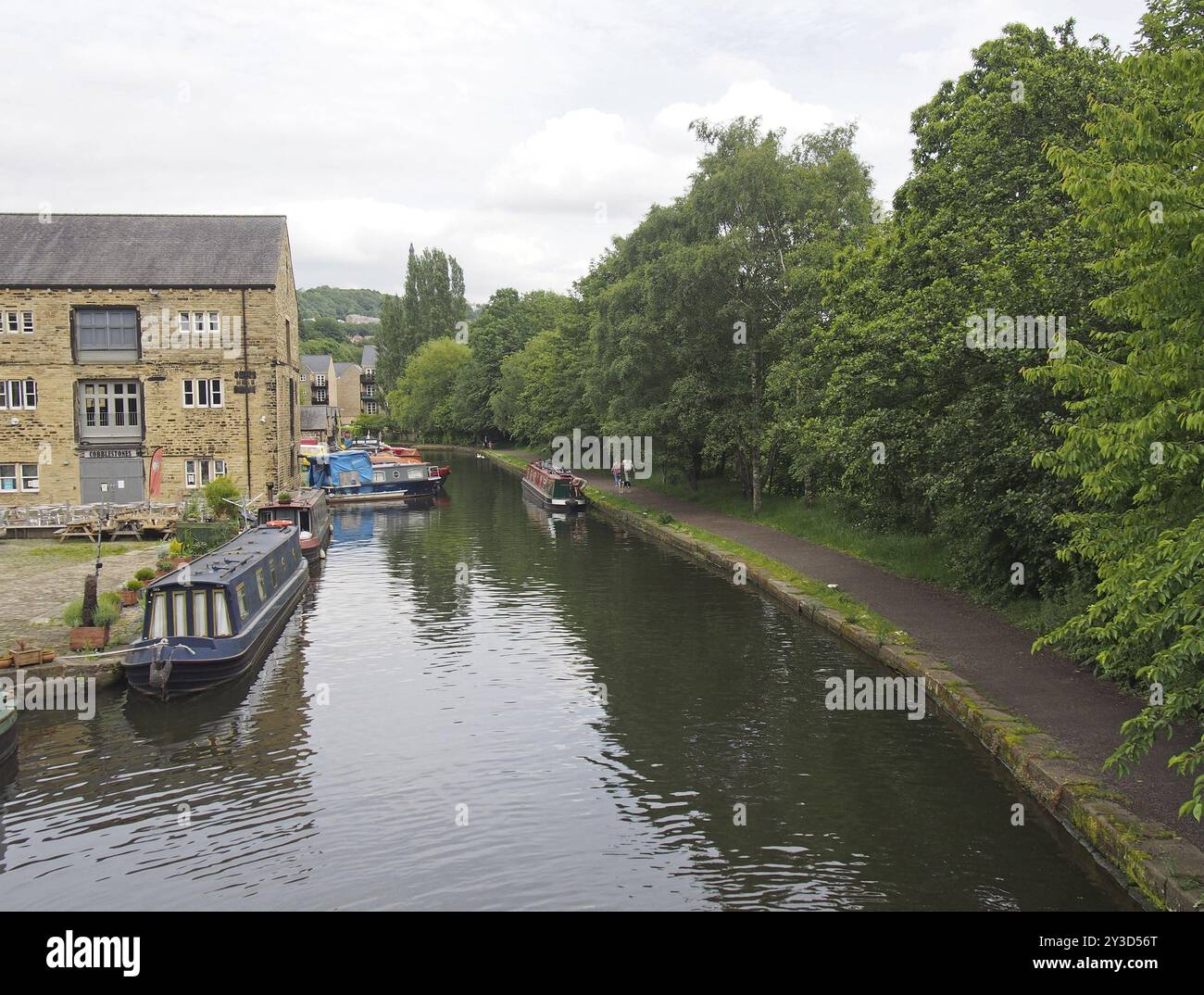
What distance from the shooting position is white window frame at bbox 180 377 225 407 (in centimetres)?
3850

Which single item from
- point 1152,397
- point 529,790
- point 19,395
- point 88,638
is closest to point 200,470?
point 19,395

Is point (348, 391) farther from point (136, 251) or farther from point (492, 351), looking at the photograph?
point (136, 251)

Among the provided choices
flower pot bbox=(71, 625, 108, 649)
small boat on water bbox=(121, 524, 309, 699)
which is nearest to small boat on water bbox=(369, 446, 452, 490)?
small boat on water bbox=(121, 524, 309, 699)

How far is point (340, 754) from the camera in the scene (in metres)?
13.6

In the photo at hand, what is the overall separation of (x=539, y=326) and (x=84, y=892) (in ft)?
249

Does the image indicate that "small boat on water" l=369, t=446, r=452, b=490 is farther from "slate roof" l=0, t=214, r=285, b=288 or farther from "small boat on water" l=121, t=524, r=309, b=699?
"small boat on water" l=121, t=524, r=309, b=699

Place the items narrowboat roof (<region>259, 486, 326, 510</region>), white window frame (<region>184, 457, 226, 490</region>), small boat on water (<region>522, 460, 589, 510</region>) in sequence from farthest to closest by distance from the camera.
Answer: small boat on water (<region>522, 460, 589, 510</region>), white window frame (<region>184, 457, 226, 490</region>), narrowboat roof (<region>259, 486, 326, 510</region>)

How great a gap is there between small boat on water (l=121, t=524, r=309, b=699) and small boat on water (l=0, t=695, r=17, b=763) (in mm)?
2958

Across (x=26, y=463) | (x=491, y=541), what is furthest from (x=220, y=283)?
(x=491, y=541)

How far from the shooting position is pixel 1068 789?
34.5 ft

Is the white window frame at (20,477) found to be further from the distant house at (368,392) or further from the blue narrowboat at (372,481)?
the distant house at (368,392)

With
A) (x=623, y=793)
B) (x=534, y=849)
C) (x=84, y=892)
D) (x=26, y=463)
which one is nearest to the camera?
(x=84, y=892)

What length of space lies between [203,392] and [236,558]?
66.4 ft
